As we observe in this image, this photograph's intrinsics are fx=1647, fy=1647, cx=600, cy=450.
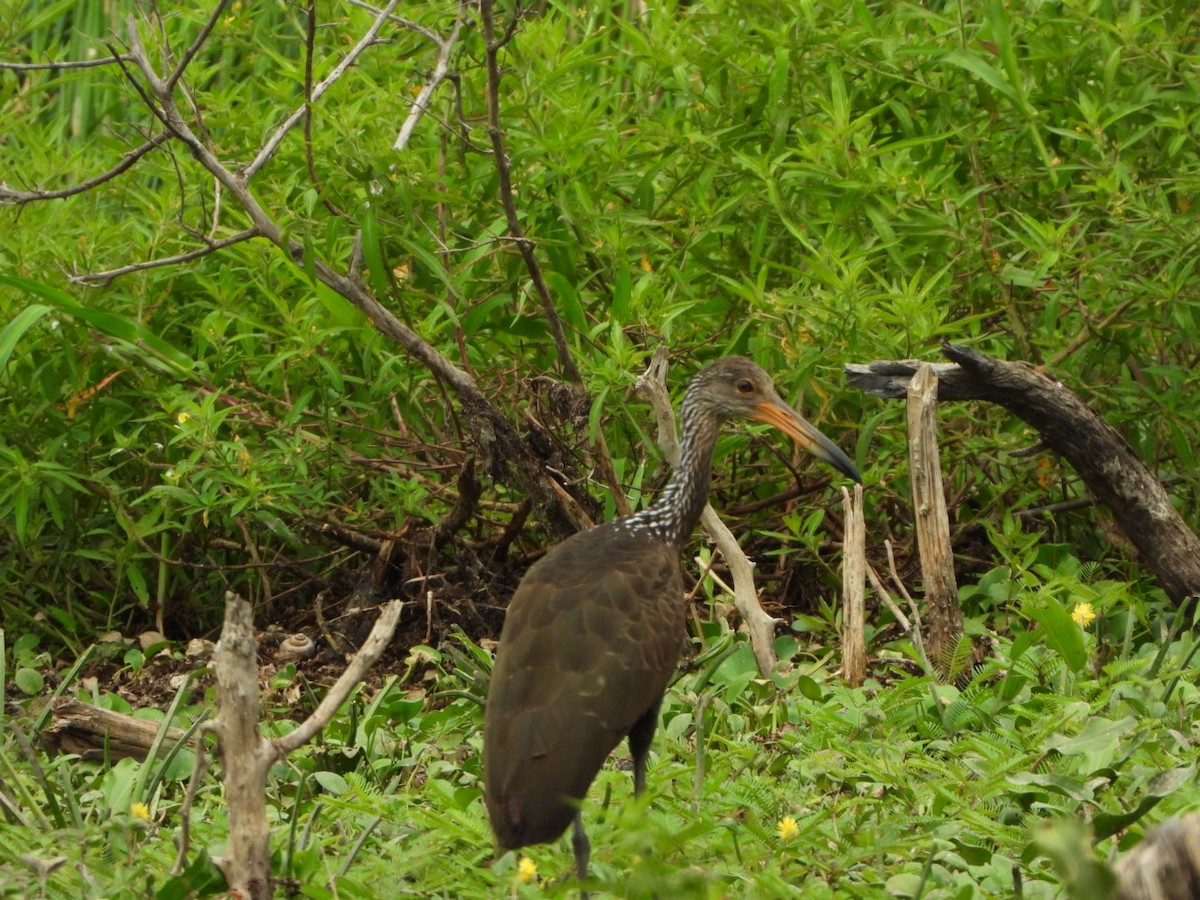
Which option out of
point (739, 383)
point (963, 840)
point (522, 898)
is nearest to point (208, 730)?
point (522, 898)

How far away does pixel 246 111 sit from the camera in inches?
255

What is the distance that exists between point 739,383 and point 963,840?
1.75m

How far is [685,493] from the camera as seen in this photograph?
16.7 feet

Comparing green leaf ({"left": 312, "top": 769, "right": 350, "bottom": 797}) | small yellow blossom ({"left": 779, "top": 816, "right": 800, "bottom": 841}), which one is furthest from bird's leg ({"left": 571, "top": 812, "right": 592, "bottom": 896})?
green leaf ({"left": 312, "top": 769, "right": 350, "bottom": 797})

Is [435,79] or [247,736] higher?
[435,79]

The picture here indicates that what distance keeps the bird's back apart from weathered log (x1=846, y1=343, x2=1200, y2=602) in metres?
1.19

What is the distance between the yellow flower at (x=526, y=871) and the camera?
3.71 metres

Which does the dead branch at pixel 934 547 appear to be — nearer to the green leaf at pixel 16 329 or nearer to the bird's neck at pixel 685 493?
the bird's neck at pixel 685 493

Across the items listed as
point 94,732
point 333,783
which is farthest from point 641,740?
point 94,732

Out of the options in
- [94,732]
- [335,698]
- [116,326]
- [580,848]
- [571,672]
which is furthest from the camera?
[116,326]

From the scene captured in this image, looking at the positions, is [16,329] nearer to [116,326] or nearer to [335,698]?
[116,326]

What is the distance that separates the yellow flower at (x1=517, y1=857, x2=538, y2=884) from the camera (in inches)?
146

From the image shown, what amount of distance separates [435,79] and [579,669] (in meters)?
2.14

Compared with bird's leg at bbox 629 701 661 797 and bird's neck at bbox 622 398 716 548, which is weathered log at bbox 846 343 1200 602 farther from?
bird's leg at bbox 629 701 661 797
